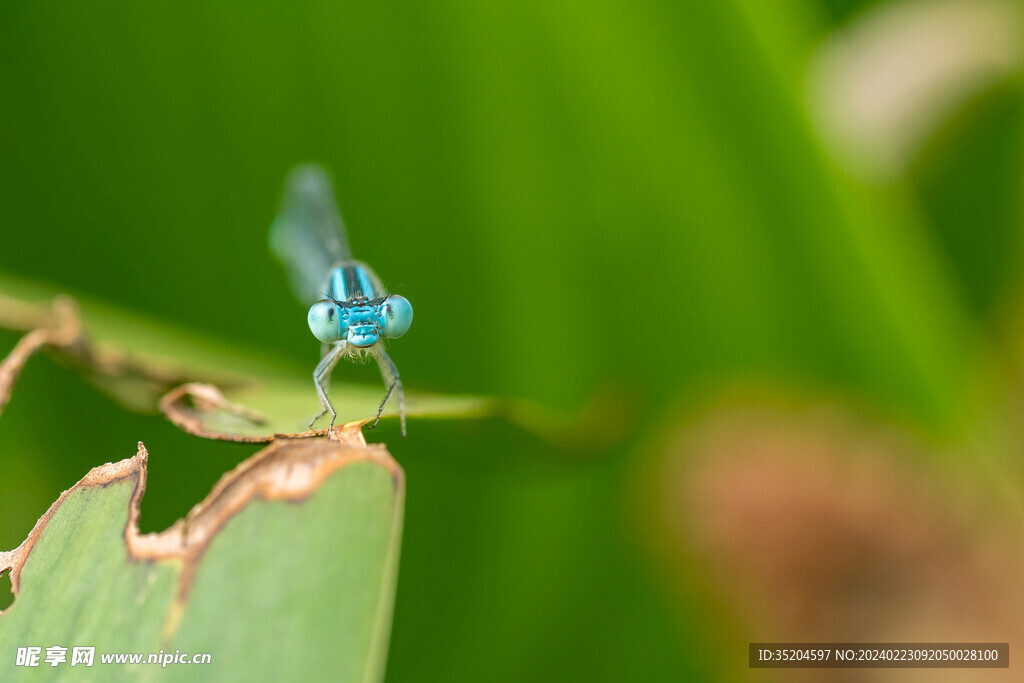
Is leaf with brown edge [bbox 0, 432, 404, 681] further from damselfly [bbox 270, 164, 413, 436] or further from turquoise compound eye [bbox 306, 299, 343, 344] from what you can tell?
turquoise compound eye [bbox 306, 299, 343, 344]

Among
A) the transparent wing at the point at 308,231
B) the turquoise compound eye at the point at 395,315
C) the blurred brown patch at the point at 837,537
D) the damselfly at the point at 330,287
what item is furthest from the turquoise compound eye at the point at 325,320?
the blurred brown patch at the point at 837,537

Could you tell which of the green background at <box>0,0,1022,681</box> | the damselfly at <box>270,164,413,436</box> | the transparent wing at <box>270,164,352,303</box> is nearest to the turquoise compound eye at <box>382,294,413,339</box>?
the damselfly at <box>270,164,413,436</box>

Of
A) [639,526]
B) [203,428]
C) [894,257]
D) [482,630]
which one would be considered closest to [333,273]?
[203,428]

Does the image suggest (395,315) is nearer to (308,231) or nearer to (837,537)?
(308,231)

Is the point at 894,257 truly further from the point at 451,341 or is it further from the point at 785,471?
the point at 451,341

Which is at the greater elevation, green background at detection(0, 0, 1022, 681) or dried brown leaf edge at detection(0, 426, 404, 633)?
green background at detection(0, 0, 1022, 681)
